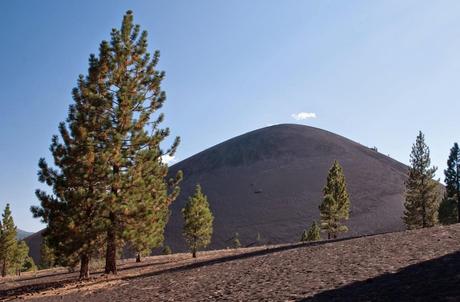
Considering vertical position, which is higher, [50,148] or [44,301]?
[50,148]

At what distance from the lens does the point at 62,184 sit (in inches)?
826

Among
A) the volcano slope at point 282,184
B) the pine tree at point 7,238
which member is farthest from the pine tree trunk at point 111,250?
the volcano slope at point 282,184

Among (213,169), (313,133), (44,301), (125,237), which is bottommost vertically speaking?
(44,301)

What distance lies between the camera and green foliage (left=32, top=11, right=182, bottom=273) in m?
20.1

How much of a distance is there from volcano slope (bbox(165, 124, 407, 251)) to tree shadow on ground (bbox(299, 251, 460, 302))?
100 metres

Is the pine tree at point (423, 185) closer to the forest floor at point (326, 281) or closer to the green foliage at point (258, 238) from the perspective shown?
the forest floor at point (326, 281)

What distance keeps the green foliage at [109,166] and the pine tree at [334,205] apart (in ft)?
124

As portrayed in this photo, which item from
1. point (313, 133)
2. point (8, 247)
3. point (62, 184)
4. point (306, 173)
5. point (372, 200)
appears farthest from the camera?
point (313, 133)

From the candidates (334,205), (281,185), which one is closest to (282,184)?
(281,185)

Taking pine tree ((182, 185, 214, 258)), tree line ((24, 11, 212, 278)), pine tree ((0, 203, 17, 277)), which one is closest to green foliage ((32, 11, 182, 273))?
tree line ((24, 11, 212, 278))

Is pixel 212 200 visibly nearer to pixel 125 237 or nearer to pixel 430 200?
pixel 430 200

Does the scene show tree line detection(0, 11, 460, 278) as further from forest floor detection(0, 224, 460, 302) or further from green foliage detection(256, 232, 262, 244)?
green foliage detection(256, 232, 262, 244)

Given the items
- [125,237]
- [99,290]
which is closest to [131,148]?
[125,237]

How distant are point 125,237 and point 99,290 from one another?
4.19m
